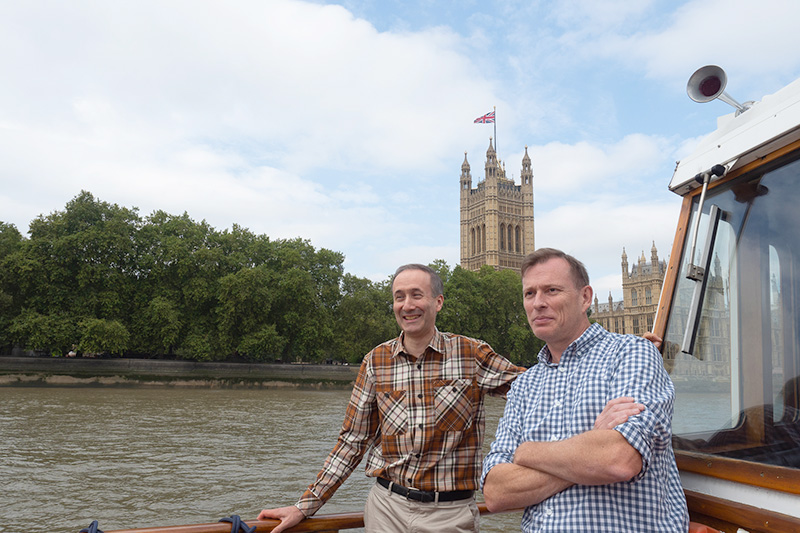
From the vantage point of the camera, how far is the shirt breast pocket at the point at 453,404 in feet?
9.16

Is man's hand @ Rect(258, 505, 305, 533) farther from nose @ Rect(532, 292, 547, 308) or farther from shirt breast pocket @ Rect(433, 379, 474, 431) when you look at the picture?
nose @ Rect(532, 292, 547, 308)

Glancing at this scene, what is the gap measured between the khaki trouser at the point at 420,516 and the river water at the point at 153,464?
7.55m

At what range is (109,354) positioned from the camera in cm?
3984

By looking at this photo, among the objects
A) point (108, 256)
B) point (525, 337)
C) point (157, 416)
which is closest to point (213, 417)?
point (157, 416)

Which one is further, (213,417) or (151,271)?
(151,271)

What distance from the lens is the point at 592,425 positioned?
1.89m

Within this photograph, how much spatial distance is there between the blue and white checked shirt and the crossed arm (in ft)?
0.10

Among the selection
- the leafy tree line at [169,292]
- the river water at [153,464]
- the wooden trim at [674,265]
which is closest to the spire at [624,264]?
the leafy tree line at [169,292]

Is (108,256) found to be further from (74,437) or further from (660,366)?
(660,366)

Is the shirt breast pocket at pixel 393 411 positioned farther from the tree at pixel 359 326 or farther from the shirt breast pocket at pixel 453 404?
the tree at pixel 359 326

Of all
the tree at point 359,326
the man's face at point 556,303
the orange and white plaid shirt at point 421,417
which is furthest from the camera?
the tree at point 359,326

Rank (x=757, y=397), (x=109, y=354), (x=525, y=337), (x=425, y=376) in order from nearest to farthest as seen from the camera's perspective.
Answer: (x=757, y=397), (x=425, y=376), (x=109, y=354), (x=525, y=337)

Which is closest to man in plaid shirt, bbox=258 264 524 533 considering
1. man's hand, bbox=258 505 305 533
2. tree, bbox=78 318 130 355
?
man's hand, bbox=258 505 305 533

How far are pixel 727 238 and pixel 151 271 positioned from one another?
40.2m
